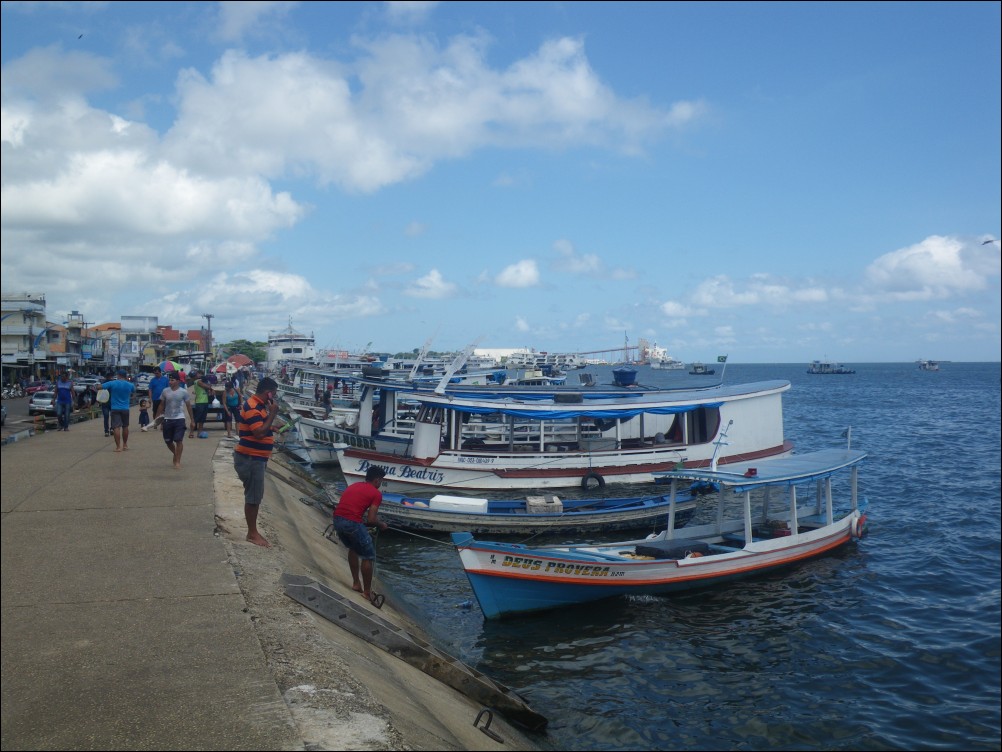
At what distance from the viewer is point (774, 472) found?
14.9m

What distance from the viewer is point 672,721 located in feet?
30.8

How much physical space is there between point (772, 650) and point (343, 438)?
55.6 ft

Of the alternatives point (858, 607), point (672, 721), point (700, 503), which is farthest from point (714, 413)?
point (672, 721)

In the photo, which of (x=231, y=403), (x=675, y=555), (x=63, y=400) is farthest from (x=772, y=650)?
(x=63, y=400)

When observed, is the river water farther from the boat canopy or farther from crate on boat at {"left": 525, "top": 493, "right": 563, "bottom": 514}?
the boat canopy

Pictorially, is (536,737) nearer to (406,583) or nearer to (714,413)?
(406,583)

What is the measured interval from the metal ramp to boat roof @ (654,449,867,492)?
7138 millimetres

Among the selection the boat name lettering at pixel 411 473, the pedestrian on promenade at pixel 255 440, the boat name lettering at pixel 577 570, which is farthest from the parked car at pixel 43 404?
the boat name lettering at pixel 577 570

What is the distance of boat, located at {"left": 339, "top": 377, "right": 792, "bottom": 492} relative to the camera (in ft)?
68.9

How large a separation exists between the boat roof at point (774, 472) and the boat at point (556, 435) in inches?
133

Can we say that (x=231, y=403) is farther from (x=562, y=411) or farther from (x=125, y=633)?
(x=125, y=633)

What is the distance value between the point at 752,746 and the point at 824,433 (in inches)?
1568

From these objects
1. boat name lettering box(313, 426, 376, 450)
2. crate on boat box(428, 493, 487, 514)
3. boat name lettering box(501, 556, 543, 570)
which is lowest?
crate on boat box(428, 493, 487, 514)

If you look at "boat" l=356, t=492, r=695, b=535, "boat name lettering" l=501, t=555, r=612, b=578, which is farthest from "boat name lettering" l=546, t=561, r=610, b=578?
"boat" l=356, t=492, r=695, b=535
